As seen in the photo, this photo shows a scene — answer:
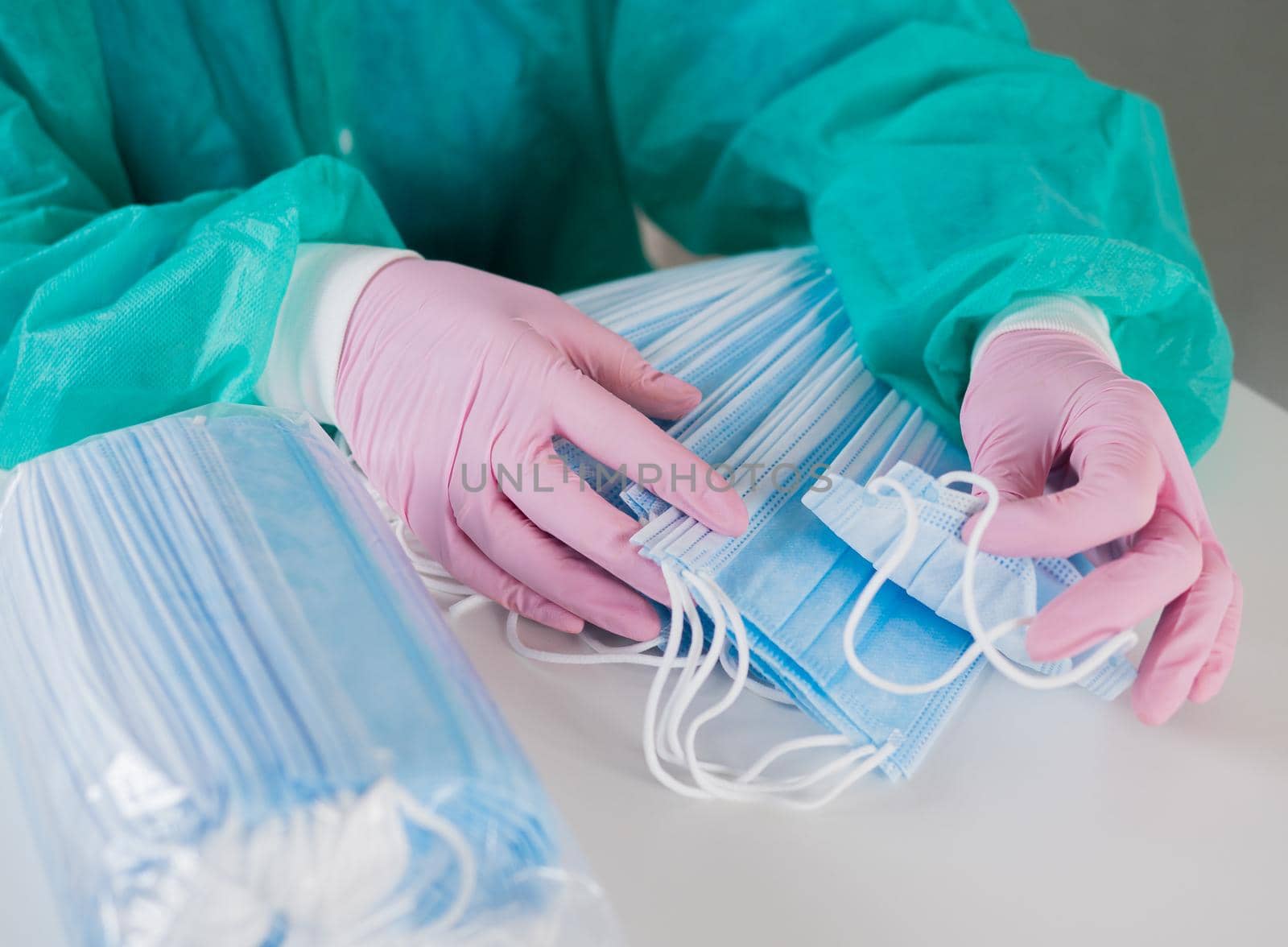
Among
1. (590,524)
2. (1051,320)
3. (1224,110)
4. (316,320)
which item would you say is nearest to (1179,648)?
(1051,320)

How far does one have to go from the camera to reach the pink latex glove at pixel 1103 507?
592 mm

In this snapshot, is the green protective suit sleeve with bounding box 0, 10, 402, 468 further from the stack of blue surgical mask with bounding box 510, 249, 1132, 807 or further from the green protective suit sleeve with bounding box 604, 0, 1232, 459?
the green protective suit sleeve with bounding box 604, 0, 1232, 459

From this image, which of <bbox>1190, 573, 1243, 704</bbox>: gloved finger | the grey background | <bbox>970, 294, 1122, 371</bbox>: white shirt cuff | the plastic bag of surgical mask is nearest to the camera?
the plastic bag of surgical mask

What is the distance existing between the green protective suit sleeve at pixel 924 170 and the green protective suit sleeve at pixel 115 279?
1.42ft

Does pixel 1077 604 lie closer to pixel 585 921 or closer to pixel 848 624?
pixel 848 624

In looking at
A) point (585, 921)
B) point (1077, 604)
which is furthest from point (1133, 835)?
point (585, 921)

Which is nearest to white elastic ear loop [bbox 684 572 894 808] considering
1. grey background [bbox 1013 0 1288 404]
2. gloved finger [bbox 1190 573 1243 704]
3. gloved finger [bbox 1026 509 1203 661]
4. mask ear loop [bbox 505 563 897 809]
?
mask ear loop [bbox 505 563 897 809]

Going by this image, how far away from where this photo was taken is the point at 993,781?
0.63 m

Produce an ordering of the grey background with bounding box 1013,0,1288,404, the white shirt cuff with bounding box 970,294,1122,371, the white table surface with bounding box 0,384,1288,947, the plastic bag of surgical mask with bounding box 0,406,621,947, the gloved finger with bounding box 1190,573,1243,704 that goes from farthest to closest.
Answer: the grey background with bounding box 1013,0,1288,404 < the white shirt cuff with bounding box 970,294,1122,371 < the gloved finger with bounding box 1190,573,1243,704 < the white table surface with bounding box 0,384,1288,947 < the plastic bag of surgical mask with bounding box 0,406,621,947

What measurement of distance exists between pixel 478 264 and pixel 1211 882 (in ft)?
3.13

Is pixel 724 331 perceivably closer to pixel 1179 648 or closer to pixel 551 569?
pixel 551 569

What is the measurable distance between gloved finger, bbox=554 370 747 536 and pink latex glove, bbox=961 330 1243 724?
164mm

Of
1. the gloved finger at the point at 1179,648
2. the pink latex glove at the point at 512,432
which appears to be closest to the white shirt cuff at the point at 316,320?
the pink latex glove at the point at 512,432

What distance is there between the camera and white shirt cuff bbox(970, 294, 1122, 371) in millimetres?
779
